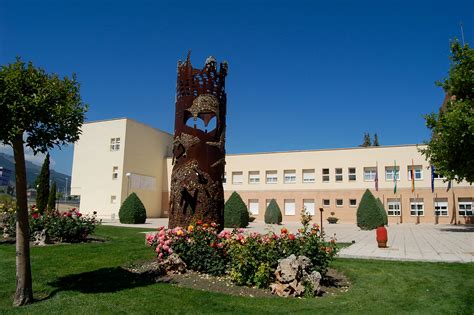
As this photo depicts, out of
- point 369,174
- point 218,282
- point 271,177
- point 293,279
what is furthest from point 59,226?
point 369,174

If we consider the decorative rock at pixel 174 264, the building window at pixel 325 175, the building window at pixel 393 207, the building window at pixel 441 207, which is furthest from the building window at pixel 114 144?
the decorative rock at pixel 174 264

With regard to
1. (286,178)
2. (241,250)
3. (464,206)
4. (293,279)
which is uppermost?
(286,178)

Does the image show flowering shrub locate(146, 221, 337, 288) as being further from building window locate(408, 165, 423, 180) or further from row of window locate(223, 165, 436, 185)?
building window locate(408, 165, 423, 180)

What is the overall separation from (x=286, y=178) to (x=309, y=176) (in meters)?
2.45

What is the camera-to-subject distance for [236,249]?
22.8ft

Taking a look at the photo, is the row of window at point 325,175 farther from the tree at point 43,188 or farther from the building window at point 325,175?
the tree at point 43,188

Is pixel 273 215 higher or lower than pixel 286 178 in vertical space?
lower

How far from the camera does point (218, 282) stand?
22.7 feet

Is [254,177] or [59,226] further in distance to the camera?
[254,177]

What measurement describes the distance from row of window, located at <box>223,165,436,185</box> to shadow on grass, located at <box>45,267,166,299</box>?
3077cm

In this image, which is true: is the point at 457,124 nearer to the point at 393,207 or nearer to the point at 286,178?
the point at 393,207

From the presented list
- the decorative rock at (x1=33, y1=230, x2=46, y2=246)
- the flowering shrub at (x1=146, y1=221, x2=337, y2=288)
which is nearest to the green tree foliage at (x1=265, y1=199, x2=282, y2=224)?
the decorative rock at (x1=33, y1=230, x2=46, y2=246)

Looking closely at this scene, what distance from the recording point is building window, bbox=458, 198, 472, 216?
32375 millimetres

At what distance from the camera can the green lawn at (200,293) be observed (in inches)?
215
